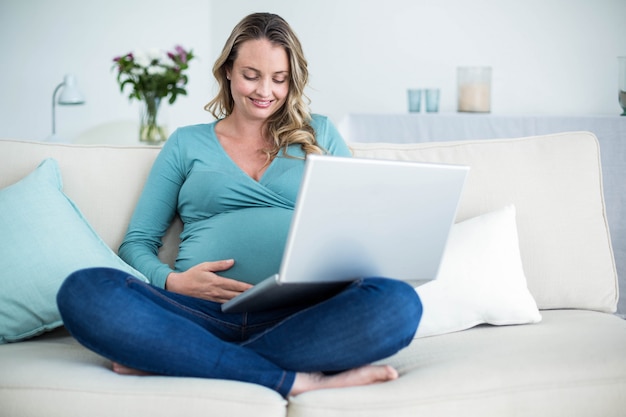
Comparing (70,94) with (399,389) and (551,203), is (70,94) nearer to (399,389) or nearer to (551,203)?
(551,203)

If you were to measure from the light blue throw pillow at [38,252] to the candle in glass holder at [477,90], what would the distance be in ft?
7.48

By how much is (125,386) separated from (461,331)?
0.81 meters

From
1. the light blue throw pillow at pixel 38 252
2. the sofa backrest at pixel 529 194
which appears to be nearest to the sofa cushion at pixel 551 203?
the sofa backrest at pixel 529 194

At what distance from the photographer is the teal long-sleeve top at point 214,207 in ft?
6.10

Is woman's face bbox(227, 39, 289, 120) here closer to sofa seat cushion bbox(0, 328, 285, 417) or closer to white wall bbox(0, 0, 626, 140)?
sofa seat cushion bbox(0, 328, 285, 417)

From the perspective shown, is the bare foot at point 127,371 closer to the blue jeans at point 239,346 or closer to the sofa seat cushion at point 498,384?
the blue jeans at point 239,346

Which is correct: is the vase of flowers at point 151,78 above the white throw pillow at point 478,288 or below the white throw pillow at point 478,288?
above

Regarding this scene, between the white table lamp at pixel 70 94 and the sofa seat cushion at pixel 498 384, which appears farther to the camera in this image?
the white table lamp at pixel 70 94

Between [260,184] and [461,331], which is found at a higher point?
[260,184]

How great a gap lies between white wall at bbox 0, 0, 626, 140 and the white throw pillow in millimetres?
2222

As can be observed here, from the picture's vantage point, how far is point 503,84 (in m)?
4.11

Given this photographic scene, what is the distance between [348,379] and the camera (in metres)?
1.47

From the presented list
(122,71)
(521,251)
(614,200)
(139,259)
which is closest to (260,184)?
(139,259)

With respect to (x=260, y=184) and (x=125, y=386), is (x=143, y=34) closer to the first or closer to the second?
(x=260, y=184)
